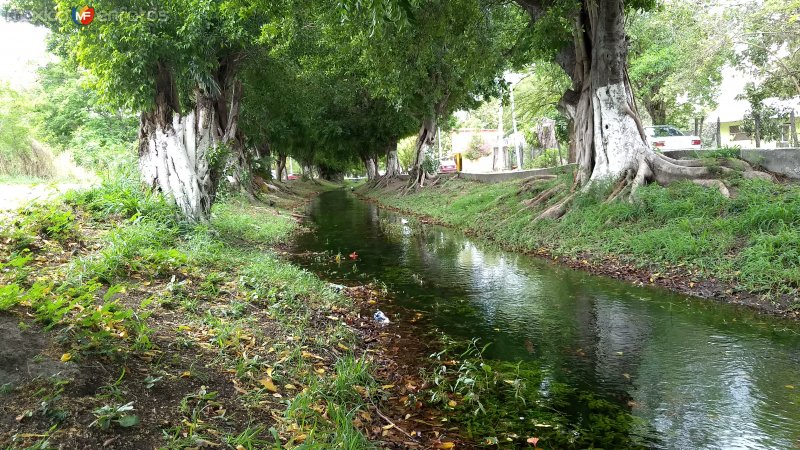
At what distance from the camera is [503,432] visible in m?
4.04

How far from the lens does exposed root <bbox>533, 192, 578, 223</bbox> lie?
40.5 feet

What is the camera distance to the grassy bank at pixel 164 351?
3148mm

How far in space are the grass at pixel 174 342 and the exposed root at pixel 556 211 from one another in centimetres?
669

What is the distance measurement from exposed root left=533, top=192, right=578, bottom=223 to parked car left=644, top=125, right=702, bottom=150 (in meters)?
10.8

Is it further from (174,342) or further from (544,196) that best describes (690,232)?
(174,342)

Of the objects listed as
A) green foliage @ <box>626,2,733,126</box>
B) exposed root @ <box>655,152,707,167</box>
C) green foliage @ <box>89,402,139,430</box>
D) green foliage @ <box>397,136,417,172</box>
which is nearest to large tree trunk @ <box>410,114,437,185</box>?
green foliage @ <box>626,2,733,126</box>

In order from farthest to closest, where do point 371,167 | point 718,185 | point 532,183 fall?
1. point 371,167
2. point 532,183
3. point 718,185

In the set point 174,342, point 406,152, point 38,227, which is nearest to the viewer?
point 174,342

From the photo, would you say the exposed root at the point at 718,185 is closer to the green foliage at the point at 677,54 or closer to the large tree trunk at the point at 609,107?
the large tree trunk at the point at 609,107

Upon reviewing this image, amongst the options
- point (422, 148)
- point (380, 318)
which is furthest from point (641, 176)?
point (422, 148)

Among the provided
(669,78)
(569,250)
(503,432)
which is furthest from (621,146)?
(669,78)

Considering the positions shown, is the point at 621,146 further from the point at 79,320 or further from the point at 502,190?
the point at 79,320

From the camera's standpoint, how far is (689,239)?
28.4 ft

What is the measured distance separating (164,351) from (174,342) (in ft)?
0.91
